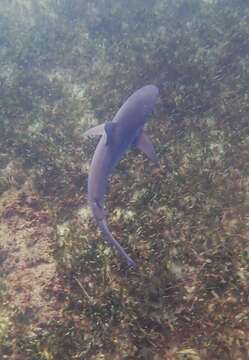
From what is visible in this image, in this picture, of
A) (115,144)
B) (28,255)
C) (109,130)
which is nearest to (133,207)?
(115,144)

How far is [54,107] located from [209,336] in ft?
24.2

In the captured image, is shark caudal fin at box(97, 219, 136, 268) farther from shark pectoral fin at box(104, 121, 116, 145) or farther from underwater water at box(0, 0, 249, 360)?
shark pectoral fin at box(104, 121, 116, 145)

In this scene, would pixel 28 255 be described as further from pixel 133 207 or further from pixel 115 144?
pixel 115 144

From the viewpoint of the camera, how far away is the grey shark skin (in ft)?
18.0

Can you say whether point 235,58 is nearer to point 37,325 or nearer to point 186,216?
point 186,216

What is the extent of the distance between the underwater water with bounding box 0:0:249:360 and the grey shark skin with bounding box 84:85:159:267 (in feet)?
2.17

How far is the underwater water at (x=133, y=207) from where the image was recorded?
17.0 ft

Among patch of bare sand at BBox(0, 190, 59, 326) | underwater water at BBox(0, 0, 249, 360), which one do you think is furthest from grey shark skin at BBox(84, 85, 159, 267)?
patch of bare sand at BBox(0, 190, 59, 326)

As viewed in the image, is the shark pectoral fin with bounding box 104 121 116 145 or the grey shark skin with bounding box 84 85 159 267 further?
the shark pectoral fin with bounding box 104 121 116 145

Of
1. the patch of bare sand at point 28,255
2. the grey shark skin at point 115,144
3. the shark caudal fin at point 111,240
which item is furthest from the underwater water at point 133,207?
the grey shark skin at point 115,144

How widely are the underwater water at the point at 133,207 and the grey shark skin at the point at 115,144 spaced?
0.66 metres

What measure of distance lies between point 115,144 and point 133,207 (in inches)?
53.5

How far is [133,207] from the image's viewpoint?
6.89 m

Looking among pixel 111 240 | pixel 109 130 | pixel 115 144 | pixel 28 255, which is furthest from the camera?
pixel 28 255
